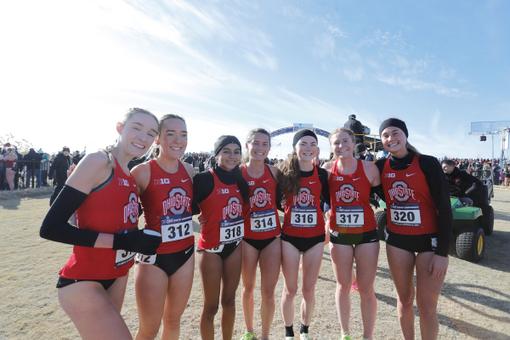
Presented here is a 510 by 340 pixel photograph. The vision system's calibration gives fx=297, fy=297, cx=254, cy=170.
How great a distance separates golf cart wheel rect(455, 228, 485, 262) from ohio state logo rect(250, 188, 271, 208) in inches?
177

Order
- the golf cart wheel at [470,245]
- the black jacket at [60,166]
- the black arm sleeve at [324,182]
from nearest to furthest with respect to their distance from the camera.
Answer: the black arm sleeve at [324,182]
the golf cart wheel at [470,245]
the black jacket at [60,166]

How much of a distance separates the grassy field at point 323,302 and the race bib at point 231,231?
1.28 m

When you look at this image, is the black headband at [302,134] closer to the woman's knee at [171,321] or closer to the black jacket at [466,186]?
the woman's knee at [171,321]

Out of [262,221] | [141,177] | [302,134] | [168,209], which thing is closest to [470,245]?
[302,134]

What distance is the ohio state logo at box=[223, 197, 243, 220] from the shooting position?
2877 millimetres

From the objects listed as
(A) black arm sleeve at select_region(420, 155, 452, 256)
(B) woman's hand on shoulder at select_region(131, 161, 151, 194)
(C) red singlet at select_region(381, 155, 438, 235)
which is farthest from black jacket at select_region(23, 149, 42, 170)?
(A) black arm sleeve at select_region(420, 155, 452, 256)

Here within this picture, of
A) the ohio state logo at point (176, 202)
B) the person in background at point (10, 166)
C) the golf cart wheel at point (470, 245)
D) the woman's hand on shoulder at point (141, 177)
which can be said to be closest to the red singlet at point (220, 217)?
the ohio state logo at point (176, 202)

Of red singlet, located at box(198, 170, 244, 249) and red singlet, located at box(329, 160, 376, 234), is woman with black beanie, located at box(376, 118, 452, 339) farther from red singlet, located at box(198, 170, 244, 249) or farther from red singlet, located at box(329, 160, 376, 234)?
red singlet, located at box(198, 170, 244, 249)

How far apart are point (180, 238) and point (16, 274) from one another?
163 inches

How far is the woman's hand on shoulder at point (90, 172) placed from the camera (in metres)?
1.84

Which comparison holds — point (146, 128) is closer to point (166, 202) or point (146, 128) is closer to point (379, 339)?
point (166, 202)

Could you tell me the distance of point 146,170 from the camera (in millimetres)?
2586

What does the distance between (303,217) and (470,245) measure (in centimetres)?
420

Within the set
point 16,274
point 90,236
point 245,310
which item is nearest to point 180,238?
point 90,236
